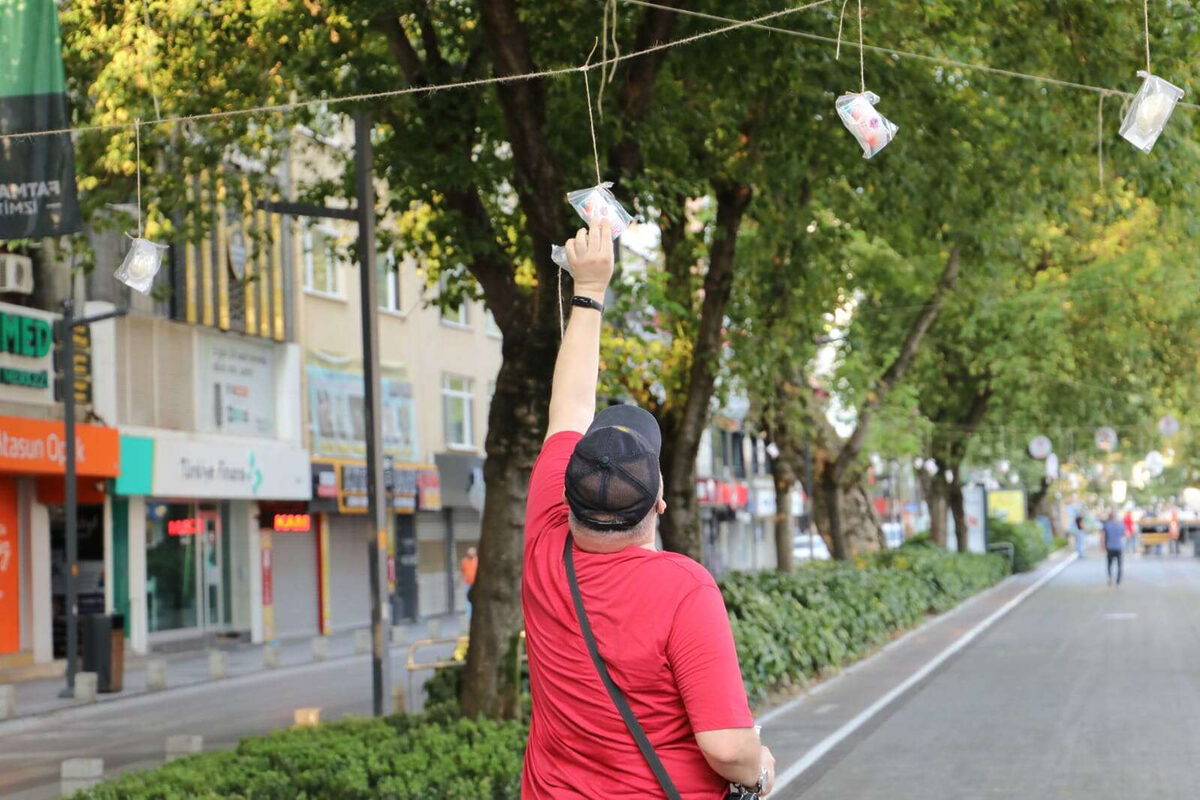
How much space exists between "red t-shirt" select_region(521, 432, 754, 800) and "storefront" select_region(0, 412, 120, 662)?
69.4ft

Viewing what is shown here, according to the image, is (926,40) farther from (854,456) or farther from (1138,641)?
(854,456)

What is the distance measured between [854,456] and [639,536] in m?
24.3

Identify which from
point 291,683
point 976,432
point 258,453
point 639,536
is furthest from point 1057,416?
point 639,536

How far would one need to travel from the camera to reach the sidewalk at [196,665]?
20.0 metres

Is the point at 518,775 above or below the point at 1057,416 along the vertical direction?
below

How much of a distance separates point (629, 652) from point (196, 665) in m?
23.9

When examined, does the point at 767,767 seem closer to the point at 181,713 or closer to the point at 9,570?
the point at 181,713

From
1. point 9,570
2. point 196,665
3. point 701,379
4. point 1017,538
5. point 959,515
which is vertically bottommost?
point 196,665

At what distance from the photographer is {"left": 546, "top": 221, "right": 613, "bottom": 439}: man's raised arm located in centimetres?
349

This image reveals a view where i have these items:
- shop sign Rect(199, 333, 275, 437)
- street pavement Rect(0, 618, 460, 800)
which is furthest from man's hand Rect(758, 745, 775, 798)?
shop sign Rect(199, 333, 275, 437)

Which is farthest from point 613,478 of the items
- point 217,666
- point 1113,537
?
point 1113,537

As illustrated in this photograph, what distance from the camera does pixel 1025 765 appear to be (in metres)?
10.9

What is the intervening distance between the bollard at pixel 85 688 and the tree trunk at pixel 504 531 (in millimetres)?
10238

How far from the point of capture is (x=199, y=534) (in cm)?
2927
